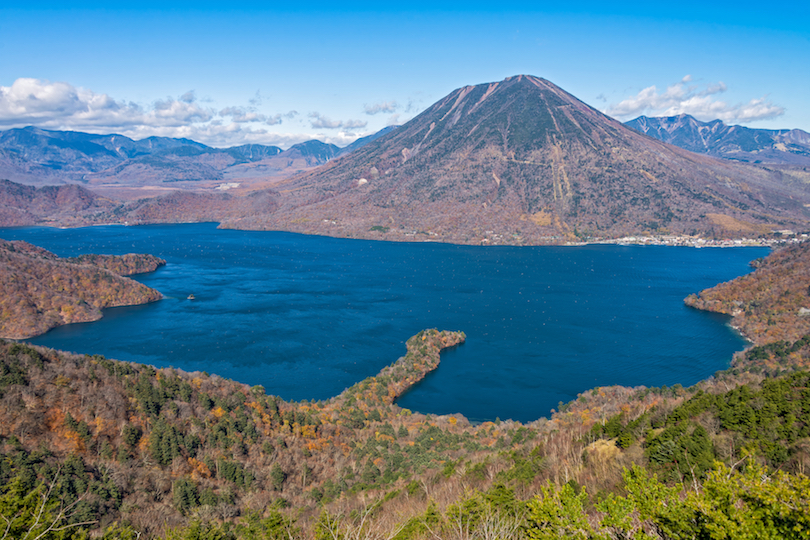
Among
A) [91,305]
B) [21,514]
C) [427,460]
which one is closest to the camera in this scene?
[21,514]

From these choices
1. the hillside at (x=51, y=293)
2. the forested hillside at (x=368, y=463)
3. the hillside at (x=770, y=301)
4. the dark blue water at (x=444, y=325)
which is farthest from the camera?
the hillside at (x=51, y=293)

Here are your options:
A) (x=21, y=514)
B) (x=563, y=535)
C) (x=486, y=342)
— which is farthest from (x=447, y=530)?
(x=486, y=342)

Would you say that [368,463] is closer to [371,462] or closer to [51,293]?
[371,462]

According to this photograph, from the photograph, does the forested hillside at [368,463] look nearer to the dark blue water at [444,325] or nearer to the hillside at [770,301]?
the dark blue water at [444,325]

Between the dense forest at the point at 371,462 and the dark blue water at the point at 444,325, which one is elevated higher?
the dense forest at the point at 371,462

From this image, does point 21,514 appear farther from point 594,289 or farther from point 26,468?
point 594,289

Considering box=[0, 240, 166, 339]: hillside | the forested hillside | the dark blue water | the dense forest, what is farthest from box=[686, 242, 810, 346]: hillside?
box=[0, 240, 166, 339]: hillside

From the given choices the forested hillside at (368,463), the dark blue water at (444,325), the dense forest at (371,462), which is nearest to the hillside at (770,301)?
the dark blue water at (444,325)
